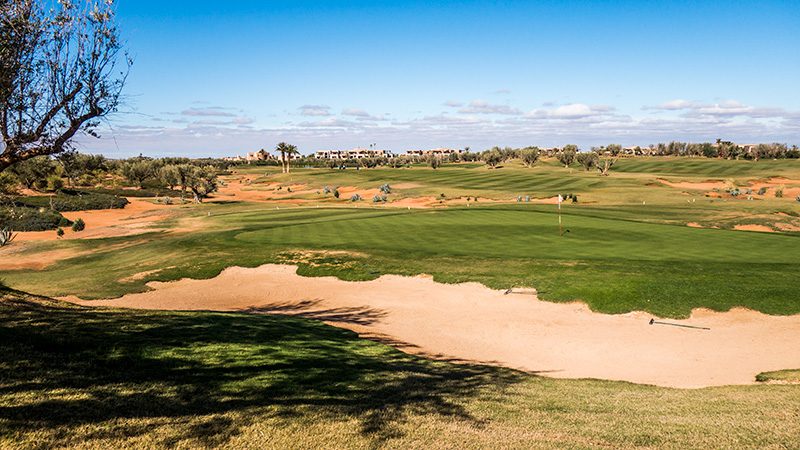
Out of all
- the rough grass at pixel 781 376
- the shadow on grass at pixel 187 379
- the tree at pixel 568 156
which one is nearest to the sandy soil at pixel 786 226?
the rough grass at pixel 781 376

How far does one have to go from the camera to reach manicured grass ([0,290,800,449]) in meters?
8.52

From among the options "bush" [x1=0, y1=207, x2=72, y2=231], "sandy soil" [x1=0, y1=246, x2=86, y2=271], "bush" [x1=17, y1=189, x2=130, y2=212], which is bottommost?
"sandy soil" [x1=0, y1=246, x2=86, y2=271]

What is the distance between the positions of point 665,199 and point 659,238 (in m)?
46.5

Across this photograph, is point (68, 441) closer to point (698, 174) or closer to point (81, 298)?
point (81, 298)

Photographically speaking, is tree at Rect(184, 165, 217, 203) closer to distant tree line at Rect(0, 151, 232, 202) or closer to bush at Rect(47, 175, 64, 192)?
distant tree line at Rect(0, 151, 232, 202)

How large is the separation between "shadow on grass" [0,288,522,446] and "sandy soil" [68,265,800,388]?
3710mm

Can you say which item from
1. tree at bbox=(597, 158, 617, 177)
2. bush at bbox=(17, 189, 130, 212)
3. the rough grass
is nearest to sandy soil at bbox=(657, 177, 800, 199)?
tree at bbox=(597, 158, 617, 177)

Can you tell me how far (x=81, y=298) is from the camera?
28.5 metres

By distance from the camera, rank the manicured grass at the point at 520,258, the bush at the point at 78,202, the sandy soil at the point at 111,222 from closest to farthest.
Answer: the manicured grass at the point at 520,258 → the sandy soil at the point at 111,222 → the bush at the point at 78,202

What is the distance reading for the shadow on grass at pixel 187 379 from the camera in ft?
28.5

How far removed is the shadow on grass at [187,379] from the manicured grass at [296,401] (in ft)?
0.13

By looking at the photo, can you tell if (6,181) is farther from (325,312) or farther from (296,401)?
(296,401)

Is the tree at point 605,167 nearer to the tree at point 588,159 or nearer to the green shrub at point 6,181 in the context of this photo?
the tree at point 588,159

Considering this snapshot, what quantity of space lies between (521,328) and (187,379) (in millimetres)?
15202
